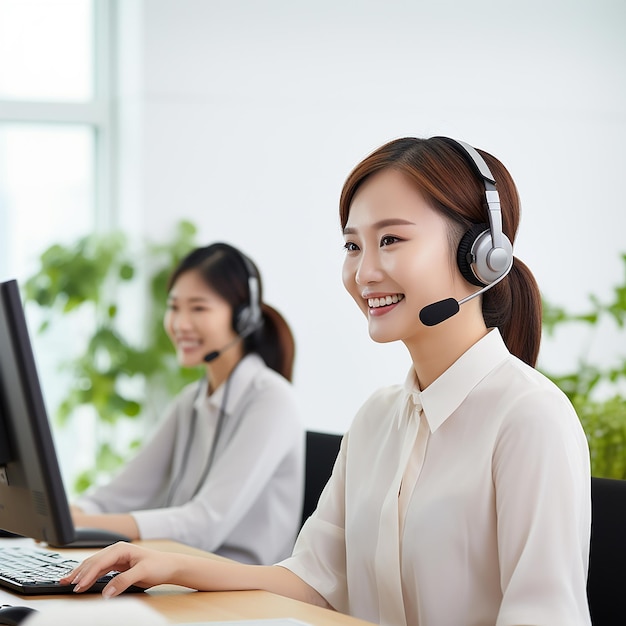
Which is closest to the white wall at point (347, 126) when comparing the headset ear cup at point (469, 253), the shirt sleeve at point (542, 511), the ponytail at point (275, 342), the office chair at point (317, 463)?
the ponytail at point (275, 342)

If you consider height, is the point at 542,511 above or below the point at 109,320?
above

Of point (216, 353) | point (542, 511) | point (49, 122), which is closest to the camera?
point (542, 511)

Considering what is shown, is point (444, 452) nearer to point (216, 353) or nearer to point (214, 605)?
point (214, 605)

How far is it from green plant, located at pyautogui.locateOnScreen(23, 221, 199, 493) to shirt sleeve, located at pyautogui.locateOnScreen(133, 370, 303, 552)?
1473 mm

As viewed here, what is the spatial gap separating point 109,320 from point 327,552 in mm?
2657

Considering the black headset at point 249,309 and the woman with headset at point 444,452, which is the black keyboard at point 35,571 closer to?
the woman with headset at point 444,452

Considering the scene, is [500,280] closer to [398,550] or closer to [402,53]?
[398,550]

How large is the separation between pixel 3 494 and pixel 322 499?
0.52m

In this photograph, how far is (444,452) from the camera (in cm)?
149

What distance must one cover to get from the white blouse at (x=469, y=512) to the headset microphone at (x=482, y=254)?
0.09m

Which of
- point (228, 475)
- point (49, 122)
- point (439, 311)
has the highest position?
point (49, 122)

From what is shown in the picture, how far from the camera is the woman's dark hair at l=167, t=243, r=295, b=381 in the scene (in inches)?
110

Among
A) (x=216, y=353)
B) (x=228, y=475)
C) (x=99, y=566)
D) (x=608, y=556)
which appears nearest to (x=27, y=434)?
(x=99, y=566)

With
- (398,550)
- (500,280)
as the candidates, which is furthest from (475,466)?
(500,280)
